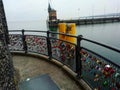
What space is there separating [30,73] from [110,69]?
100 inches

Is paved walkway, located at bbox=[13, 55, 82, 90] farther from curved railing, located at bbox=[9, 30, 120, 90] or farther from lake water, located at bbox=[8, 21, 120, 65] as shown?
lake water, located at bbox=[8, 21, 120, 65]

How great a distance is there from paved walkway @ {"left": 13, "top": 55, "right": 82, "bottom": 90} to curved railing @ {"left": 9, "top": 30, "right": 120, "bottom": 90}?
1.02 ft

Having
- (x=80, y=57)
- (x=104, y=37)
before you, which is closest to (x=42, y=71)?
(x=80, y=57)

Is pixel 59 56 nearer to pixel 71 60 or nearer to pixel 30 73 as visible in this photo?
pixel 71 60

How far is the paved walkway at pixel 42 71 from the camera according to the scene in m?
3.37

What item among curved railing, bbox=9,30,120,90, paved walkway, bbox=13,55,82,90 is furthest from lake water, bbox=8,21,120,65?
paved walkway, bbox=13,55,82,90

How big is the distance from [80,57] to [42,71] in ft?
4.99

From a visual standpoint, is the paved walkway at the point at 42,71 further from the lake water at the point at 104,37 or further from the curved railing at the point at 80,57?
the lake water at the point at 104,37

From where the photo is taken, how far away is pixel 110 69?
2318 mm

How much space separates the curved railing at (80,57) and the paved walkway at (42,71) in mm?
312

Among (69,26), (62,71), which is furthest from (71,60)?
(69,26)

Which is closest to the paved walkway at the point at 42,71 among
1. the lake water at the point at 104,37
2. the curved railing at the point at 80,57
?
the curved railing at the point at 80,57

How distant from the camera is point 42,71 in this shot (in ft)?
13.5

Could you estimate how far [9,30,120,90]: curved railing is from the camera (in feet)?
7.70
